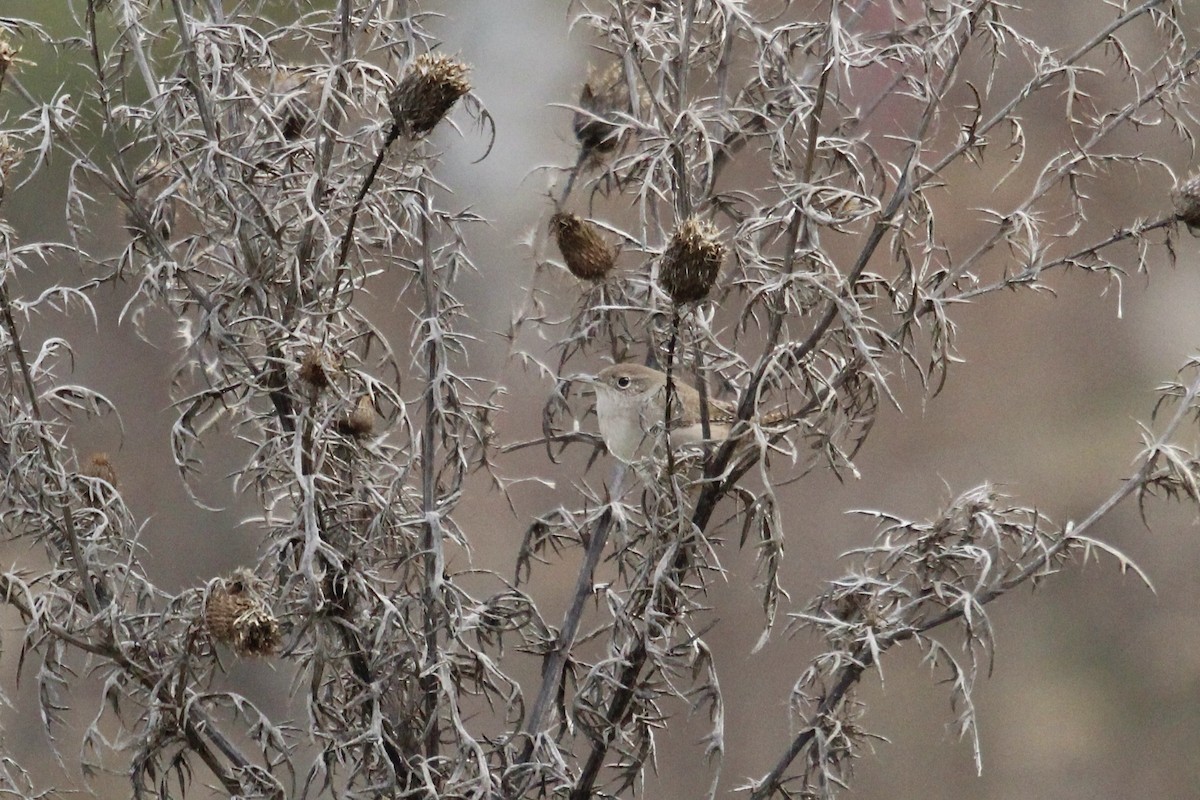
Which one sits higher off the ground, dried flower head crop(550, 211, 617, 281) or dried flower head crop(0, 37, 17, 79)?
dried flower head crop(550, 211, 617, 281)

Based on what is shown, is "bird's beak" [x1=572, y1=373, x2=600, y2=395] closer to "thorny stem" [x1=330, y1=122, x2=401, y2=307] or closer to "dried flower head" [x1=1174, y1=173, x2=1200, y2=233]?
"thorny stem" [x1=330, y1=122, x2=401, y2=307]

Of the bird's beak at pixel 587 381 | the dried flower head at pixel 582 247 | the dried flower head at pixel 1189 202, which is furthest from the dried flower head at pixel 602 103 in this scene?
the dried flower head at pixel 1189 202

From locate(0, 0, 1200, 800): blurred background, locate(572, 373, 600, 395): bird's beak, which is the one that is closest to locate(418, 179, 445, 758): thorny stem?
locate(572, 373, 600, 395): bird's beak

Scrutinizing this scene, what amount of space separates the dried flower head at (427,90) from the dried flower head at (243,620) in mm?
399

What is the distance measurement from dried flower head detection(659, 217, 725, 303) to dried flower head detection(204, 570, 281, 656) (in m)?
0.42

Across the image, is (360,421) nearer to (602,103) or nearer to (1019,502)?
(602,103)

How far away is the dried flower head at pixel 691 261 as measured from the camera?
963mm

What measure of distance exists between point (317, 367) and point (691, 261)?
31cm

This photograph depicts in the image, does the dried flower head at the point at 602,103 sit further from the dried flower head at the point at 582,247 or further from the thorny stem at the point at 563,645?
the thorny stem at the point at 563,645

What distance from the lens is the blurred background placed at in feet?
9.89

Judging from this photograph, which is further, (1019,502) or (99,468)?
(1019,502)

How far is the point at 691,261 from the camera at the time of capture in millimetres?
967

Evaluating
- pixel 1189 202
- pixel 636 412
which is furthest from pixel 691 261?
pixel 1189 202

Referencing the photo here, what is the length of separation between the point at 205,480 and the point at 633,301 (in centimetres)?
213
